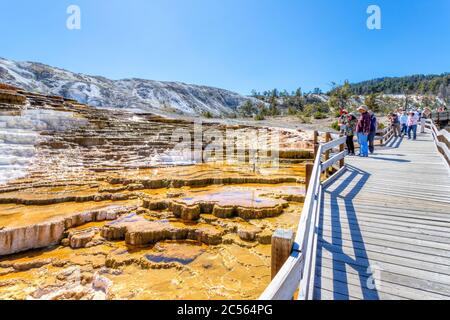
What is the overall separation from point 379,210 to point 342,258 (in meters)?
1.44

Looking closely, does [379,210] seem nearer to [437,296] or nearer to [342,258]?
[342,258]

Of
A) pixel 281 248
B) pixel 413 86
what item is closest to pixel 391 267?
pixel 281 248

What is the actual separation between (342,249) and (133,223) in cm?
493

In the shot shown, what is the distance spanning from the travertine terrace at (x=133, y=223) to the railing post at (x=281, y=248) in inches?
92.6

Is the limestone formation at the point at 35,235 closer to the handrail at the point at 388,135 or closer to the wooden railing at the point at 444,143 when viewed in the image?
the wooden railing at the point at 444,143

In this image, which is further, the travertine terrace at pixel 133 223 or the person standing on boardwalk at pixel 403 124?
the person standing on boardwalk at pixel 403 124

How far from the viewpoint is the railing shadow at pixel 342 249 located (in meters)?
2.23

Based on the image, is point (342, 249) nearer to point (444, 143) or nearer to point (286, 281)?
point (286, 281)

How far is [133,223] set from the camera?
6047 millimetres

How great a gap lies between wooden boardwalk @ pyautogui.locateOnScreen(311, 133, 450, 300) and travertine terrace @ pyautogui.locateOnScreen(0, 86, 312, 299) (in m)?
1.76

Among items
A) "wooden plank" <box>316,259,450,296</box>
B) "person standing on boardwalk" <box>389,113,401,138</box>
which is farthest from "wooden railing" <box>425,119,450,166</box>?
"person standing on boardwalk" <box>389,113,401,138</box>

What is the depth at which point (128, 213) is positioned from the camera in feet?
22.5

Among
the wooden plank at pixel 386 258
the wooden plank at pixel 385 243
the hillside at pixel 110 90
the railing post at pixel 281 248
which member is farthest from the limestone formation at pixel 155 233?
the hillside at pixel 110 90
